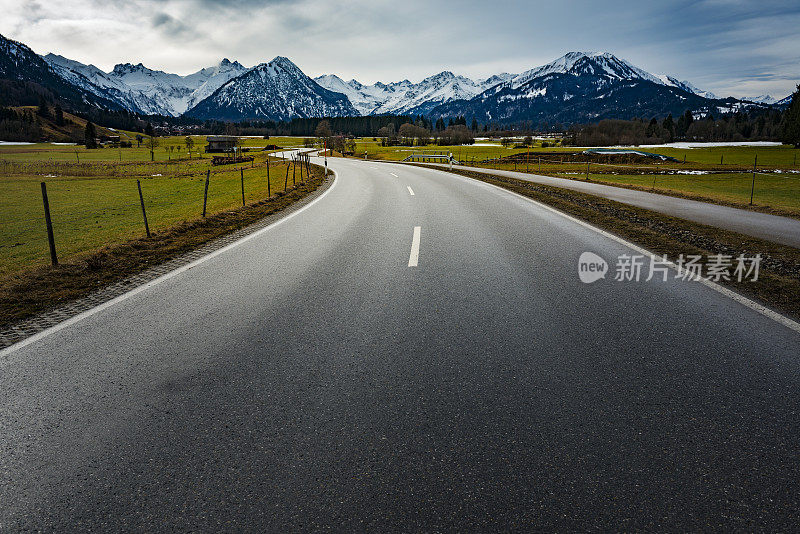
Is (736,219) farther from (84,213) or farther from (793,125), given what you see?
(793,125)

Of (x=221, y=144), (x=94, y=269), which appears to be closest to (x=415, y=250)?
(x=94, y=269)

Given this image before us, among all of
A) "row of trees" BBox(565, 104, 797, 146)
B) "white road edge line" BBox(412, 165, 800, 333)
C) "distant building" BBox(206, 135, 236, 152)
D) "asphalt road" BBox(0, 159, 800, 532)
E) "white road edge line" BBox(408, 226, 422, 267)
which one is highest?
"row of trees" BBox(565, 104, 797, 146)

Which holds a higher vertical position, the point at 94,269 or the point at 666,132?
the point at 666,132

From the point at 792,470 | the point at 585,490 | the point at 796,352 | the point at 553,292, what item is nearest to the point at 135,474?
the point at 585,490

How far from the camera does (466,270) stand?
6.68m

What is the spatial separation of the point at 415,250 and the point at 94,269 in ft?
18.7

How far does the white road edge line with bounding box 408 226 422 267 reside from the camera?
281 inches

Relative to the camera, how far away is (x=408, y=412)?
10.1 ft

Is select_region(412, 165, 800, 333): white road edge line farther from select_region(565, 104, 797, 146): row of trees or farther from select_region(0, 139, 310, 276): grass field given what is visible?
select_region(565, 104, 797, 146): row of trees

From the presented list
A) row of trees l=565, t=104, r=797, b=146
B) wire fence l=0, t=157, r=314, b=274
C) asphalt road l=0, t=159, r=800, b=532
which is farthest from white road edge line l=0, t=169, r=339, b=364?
row of trees l=565, t=104, r=797, b=146

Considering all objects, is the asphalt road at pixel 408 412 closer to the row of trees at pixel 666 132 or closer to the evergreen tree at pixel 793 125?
the evergreen tree at pixel 793 125

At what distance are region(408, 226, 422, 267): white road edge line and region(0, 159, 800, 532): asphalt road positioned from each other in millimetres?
1370

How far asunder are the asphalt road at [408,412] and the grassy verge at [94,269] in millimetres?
1287

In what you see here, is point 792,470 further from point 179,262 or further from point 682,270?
point 179,262
